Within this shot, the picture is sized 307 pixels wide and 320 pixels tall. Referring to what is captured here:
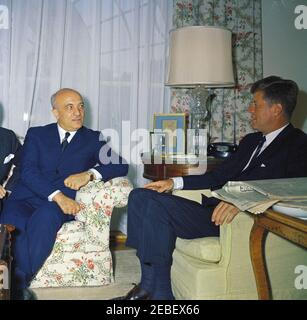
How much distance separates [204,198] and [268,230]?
693 millimetres

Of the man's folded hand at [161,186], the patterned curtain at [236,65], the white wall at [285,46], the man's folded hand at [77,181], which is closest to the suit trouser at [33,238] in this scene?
the man's folded hand at [77,181]

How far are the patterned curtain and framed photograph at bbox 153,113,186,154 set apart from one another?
41cm

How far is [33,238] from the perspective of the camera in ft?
6.95

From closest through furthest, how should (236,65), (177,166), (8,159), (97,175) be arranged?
(97,175) < (8,159) < (177,166) < (236,65)

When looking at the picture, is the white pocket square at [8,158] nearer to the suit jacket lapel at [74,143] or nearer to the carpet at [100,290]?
the suit jacket lapel at [74,143]

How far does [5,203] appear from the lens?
2324mm

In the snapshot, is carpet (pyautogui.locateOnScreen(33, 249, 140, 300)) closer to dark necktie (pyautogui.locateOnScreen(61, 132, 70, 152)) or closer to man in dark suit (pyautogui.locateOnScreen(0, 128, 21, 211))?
man in dark suit (pyautogui.locateOnScreen(0, 128, 21, 211))

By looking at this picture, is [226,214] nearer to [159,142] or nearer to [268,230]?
[268,230]

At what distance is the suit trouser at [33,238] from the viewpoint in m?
2.11

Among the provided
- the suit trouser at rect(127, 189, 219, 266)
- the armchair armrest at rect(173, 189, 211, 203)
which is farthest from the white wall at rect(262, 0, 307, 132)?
the suit trouser at rect(127, 189, 219, 266)

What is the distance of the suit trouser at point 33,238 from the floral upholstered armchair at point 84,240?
55mm

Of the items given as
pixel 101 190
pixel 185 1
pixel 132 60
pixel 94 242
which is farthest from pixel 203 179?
pixel 185 1

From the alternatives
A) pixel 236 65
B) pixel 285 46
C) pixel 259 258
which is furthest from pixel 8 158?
pixel 285 46
